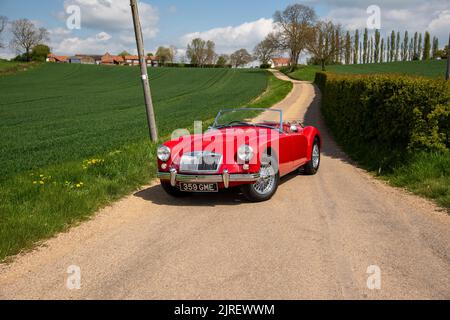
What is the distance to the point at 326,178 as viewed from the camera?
7961 millimetres

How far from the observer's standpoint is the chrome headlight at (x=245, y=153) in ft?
19.4

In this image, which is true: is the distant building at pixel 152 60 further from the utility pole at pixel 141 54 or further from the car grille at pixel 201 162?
the car grille at pixel 201 162

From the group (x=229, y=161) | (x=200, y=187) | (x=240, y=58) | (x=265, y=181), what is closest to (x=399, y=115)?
(x=265, y=181)

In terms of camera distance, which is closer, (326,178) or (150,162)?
(326,178)

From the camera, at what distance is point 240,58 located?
122m

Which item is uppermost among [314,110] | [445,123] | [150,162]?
[445,123]

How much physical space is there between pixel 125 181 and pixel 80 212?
5.52 feet

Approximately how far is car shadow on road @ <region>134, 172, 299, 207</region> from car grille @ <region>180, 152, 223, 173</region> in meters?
0.59

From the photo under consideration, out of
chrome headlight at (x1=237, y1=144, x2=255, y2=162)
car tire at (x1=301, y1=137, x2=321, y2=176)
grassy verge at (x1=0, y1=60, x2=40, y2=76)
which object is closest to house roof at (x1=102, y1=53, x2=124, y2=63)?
grassy verge at (x1=0, y1=60, x2=40, y2=76)

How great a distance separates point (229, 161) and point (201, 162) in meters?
0.43

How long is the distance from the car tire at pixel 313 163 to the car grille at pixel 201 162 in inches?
107

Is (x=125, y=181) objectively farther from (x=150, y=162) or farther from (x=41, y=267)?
(x=41, y=267)

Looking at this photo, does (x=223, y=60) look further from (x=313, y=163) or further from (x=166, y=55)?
(x=313, y=163)

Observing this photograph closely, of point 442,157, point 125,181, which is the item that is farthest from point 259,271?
point 442,157
